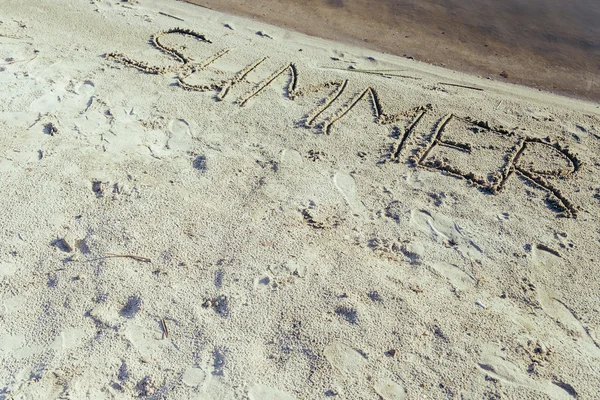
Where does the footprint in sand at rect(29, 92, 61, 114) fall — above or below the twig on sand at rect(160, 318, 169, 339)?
above

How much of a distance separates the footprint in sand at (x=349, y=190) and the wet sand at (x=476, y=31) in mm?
2783

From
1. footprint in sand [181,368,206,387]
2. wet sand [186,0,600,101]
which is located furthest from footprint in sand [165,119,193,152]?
wet sand [186,0,600,101]

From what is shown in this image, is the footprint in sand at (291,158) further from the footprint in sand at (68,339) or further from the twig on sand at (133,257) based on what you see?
the footprint in sand at (68,339)

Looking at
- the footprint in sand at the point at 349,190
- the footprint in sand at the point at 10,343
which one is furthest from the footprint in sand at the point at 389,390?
the footprint in sand at the point at 10,343

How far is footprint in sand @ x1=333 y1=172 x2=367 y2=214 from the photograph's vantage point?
4.19m

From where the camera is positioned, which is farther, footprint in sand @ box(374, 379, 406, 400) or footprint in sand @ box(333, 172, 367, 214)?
footprint in sand @ box(333, 172, 367, 214)

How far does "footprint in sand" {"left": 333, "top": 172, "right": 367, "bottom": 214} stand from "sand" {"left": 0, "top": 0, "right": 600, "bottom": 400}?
2cm

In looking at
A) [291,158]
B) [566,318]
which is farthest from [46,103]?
[566,318]

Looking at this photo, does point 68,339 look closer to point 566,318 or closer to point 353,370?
point 353,370

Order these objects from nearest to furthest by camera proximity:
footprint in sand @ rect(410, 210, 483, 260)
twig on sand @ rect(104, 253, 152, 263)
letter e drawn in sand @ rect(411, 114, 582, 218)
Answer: twig on sand @ rect(104, 253, 152, 263) < footprint in sand @ rect(410, 210, 483, 260) < letter e drawn in sand @ rect(411, 114, 582, 218)

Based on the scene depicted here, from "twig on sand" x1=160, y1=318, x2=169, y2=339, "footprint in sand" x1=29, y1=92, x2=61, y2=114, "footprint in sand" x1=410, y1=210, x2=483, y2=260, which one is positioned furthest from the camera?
"footprint in sand" x1=29, y1=92, x2=61, y2=114

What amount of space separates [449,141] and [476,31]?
3029 millimetres

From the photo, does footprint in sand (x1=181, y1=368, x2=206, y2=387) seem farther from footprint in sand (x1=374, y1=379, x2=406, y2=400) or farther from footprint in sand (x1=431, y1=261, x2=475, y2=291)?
footprint in sand (x1=431, y1=261, x2=475, y2=291)

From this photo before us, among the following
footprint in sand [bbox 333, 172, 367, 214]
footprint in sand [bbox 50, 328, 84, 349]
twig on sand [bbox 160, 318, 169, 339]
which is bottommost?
footprint in sand [bbox 50, 328, 84, 349]
